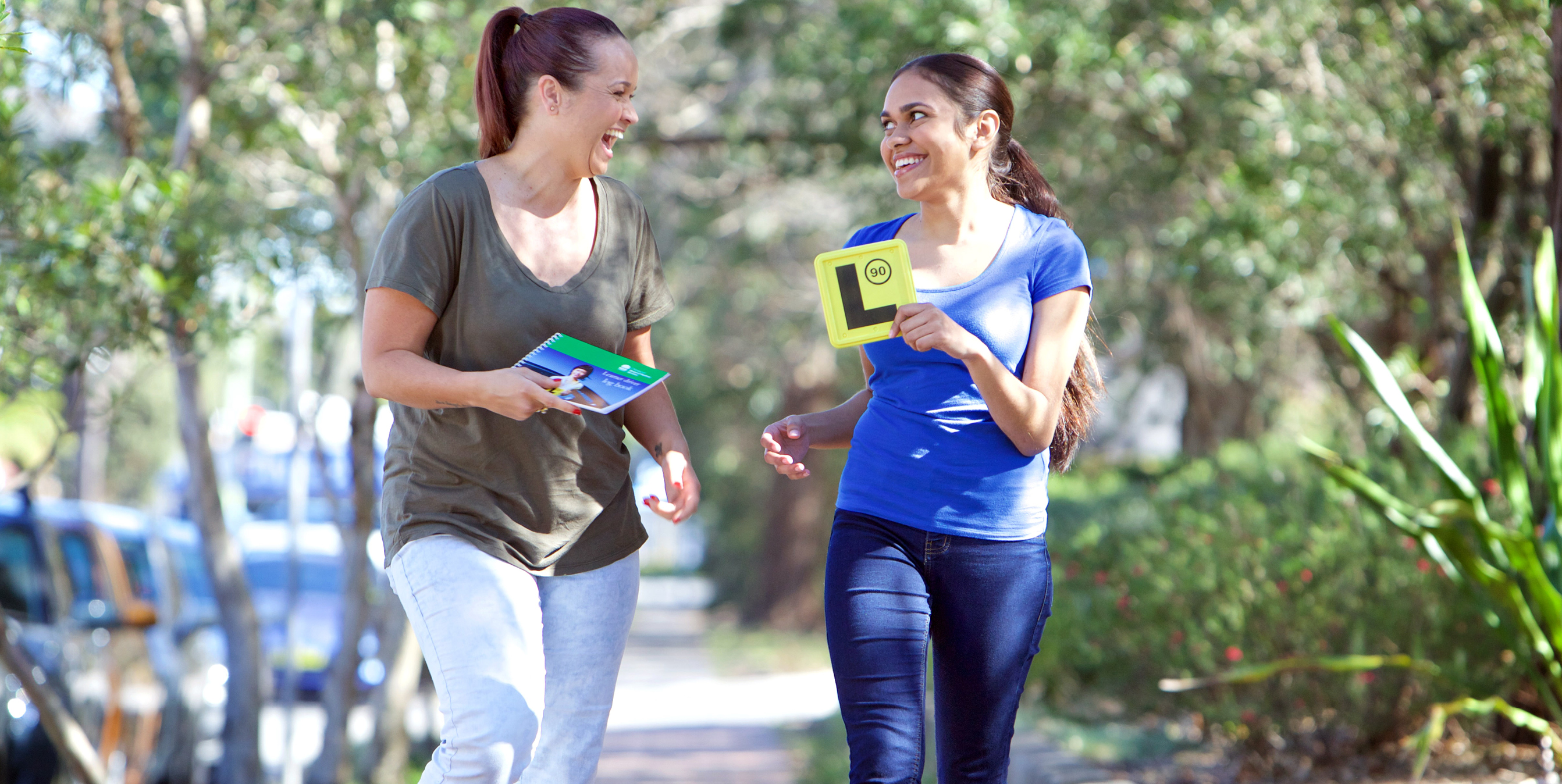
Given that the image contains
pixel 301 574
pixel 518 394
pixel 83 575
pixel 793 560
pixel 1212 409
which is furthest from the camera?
pixel 793 560

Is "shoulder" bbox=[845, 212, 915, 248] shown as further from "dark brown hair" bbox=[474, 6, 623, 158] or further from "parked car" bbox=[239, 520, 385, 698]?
"parked car" bbox=[239, 520, 385, 698]

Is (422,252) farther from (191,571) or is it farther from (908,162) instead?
(191,571)

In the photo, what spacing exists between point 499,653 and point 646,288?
34.5 inches

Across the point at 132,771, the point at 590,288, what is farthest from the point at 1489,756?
the point at 132,771

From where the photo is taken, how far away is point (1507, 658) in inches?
188

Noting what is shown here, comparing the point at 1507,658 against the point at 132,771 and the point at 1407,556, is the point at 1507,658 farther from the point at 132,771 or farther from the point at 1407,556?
the point at 132,771

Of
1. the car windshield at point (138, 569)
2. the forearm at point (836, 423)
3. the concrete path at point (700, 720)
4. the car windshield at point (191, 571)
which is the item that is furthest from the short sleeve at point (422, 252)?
the car windshield at point (191, 571)

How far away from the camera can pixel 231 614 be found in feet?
23.9

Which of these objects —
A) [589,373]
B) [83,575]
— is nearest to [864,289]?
[589,373]

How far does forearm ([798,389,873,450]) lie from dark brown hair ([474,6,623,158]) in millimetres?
882

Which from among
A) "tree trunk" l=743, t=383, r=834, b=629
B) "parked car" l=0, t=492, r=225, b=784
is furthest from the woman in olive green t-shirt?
"tree trunk" l=743, t=383, r=834, b=629

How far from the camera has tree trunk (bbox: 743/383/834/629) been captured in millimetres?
20828

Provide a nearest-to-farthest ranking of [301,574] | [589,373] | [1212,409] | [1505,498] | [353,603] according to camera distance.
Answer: [589,373] → [1505,498] → [353,603] → [301,574] → [1212,409]

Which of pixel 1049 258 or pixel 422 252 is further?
pixel 1049 258
